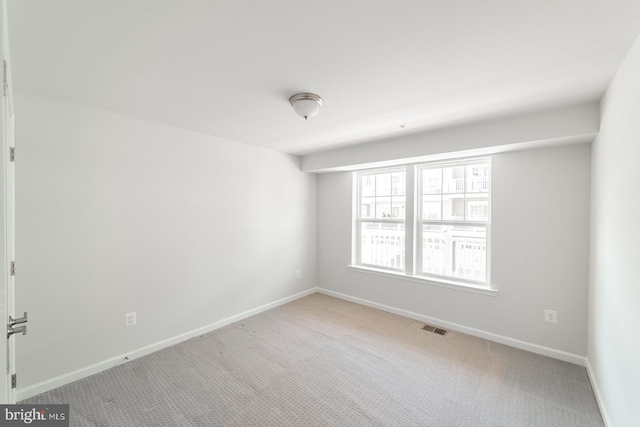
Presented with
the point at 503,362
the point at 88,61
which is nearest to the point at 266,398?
the point at 503,362

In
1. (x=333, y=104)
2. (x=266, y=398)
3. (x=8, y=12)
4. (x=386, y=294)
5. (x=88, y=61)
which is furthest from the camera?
(x=386, y=294)

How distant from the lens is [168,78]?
1.96 meters

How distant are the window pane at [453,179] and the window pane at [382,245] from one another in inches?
33.0

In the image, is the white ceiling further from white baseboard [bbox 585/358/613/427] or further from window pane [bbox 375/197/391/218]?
white baseboard [bbox 585/358/613/427]

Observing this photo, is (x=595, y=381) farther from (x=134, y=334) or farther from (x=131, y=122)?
(x=131, y=122)

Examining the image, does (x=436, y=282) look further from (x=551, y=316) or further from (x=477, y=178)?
(x=477, y=178)

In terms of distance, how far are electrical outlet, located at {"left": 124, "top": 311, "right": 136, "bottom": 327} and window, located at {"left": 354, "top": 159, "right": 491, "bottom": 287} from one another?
307 cm

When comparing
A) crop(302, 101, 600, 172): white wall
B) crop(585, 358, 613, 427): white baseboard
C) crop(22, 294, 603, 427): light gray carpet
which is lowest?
crop(22, 294, 603, 427): light gray carpet

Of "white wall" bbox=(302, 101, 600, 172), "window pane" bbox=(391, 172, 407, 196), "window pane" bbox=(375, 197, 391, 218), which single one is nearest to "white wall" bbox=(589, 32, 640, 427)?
"white wall" bbox=(302, 101, 600, 172)

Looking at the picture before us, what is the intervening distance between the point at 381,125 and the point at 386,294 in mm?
2407

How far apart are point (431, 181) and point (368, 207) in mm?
1072

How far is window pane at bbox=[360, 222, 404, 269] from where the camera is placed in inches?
161

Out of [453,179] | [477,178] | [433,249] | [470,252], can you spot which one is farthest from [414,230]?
[477,178]

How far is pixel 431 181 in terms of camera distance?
147 inches
